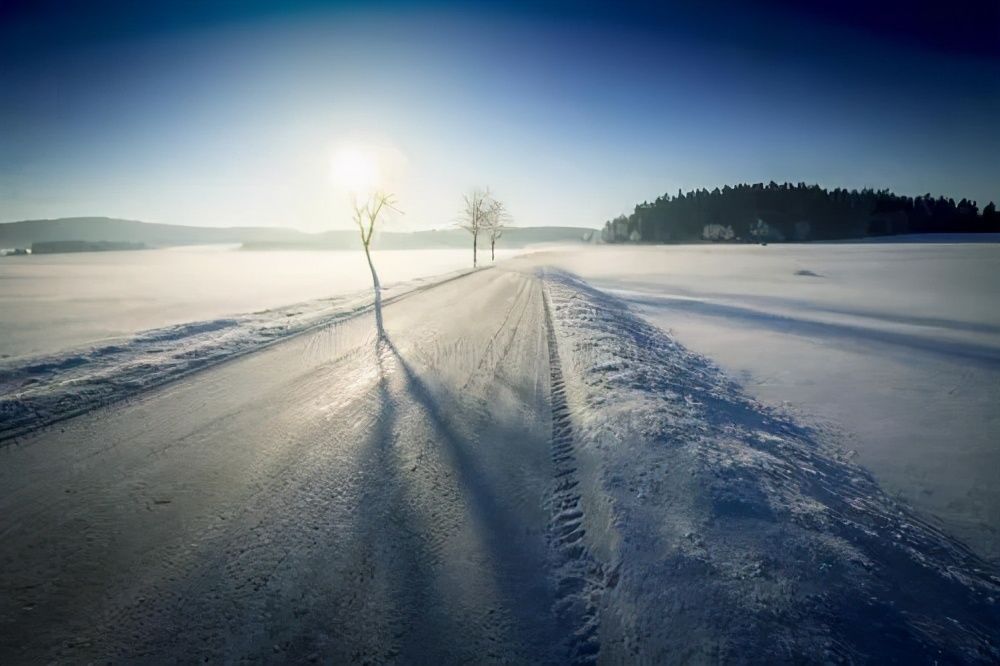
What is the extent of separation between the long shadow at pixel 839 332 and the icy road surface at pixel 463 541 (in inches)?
256

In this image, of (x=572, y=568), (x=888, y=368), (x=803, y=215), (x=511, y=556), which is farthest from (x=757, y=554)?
(x=803, y=215)

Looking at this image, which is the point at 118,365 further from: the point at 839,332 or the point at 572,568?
the point at 839,332

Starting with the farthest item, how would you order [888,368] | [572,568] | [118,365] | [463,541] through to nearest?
[888,368], [118,365], [463,541], [572,568]

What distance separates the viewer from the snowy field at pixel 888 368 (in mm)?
4312

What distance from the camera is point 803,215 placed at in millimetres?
81250

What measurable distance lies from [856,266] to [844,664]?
4144cm

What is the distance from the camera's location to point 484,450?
15.0ft

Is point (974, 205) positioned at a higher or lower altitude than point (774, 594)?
higher

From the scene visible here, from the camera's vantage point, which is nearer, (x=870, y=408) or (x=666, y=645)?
(x=666, y=645)

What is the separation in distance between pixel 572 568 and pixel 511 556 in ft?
1.50

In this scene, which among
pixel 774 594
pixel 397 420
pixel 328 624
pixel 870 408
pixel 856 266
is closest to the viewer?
pixel 328 624

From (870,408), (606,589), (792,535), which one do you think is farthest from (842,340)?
(606,589)

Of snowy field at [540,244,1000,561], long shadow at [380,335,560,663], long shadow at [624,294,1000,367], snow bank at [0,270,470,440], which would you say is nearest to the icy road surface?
long shadow at [380,335,560,663]

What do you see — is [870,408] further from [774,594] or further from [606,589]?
[606,589]
